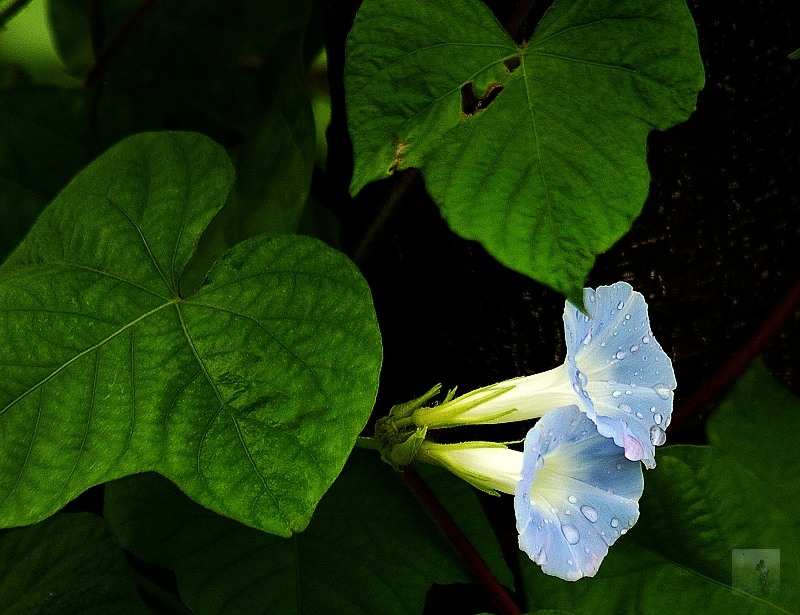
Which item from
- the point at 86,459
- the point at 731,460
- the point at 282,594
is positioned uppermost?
the point at 86,459

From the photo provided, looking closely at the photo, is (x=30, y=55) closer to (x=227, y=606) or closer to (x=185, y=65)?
(x=185, y=65)

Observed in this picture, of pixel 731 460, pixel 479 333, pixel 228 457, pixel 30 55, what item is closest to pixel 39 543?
pixel 228 457

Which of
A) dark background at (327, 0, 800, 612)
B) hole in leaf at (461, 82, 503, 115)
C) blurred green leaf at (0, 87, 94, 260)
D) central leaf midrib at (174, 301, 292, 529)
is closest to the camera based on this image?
central leaf midrib at (174, 301, 292, 529)

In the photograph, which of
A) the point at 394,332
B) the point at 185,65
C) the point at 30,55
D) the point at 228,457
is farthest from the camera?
the point at 30,55

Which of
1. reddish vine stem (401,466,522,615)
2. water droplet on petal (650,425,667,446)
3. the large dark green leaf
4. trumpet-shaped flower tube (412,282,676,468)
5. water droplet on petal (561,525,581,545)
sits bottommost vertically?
reddish vine stem (401,466,522,615)

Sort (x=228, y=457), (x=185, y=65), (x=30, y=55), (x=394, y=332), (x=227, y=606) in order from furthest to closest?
1. (x=30, y=55)
2. (x=185, y=65)
3. (x=394, y=332)
4. (x=227, y=606)
5. (x=228, y=457)

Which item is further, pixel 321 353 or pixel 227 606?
pixel 227 606

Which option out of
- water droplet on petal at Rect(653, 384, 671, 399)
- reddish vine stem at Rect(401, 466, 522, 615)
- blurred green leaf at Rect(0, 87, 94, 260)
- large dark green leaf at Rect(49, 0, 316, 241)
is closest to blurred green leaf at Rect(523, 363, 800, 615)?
reddish vine stem at Rect(401, 466, 522, 615)

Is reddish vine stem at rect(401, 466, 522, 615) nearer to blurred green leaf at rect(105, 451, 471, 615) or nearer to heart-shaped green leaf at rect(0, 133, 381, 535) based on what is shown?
blurred green leaf at rect(105, 451, 471, 615)
